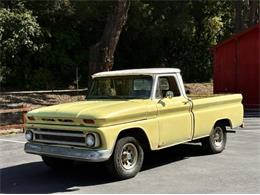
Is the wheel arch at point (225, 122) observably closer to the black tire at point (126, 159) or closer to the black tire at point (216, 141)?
the black tire at point (216, 141)

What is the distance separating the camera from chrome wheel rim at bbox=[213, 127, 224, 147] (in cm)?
1081

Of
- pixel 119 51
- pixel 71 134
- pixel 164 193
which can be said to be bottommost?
pixel 164 193

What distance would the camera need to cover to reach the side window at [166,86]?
955 centimetres

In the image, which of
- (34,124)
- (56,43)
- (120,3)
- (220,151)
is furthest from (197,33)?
(34,124)

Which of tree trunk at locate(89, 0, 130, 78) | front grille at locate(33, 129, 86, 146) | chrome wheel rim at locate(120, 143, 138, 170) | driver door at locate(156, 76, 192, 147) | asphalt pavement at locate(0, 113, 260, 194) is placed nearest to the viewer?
asphalt pavement at locate(0, 113, 260, 194)

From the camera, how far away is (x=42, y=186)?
8.25 meters

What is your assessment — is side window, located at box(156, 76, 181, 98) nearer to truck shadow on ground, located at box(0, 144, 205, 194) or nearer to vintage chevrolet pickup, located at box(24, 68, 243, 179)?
vintage chevrolet pickup, located at box(24, 68, 243, 179)

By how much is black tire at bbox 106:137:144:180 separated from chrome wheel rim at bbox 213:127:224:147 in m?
2.46

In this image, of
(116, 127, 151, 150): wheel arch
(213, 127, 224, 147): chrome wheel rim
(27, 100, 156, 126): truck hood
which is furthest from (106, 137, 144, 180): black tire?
(213, 127, 224, 147): chrome wheel rim

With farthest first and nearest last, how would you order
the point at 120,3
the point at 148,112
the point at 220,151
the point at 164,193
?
the point at 120,3 → the point at 220,151 → the point at 148,112 → the point at 164,193

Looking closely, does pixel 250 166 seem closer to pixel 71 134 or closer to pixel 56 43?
pixel 71 134

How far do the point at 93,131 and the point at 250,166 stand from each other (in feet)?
9.83

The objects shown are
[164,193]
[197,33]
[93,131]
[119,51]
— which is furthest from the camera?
[197,33]

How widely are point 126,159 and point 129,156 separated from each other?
9 centimetres
